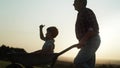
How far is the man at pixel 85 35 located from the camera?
7.39 metres

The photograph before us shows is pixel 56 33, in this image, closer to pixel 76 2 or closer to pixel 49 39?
pixel 49 39

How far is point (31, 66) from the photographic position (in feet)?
31.0

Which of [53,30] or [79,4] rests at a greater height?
[79,4]

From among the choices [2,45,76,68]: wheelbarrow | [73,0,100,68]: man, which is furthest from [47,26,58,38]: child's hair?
[73,0,100,68]: man

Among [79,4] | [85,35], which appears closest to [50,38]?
[79,4]

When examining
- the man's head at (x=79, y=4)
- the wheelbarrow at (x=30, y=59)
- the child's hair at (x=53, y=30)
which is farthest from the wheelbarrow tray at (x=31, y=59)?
the man's head at (x=79, y=4)

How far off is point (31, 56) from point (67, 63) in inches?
2543

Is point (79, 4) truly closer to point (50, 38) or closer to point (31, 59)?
point (31, 59)

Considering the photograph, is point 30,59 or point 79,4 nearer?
point 79,4

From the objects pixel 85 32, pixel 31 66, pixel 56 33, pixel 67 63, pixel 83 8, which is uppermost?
pixel 83 8

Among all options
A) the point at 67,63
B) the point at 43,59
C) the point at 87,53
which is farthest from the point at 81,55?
the point at 67,63

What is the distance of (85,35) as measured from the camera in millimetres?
7332

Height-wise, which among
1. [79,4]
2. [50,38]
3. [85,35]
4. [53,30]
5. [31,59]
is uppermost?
[79,4]

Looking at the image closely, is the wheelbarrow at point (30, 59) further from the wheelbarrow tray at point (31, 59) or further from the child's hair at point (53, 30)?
the child's hair at point (53, 30)
